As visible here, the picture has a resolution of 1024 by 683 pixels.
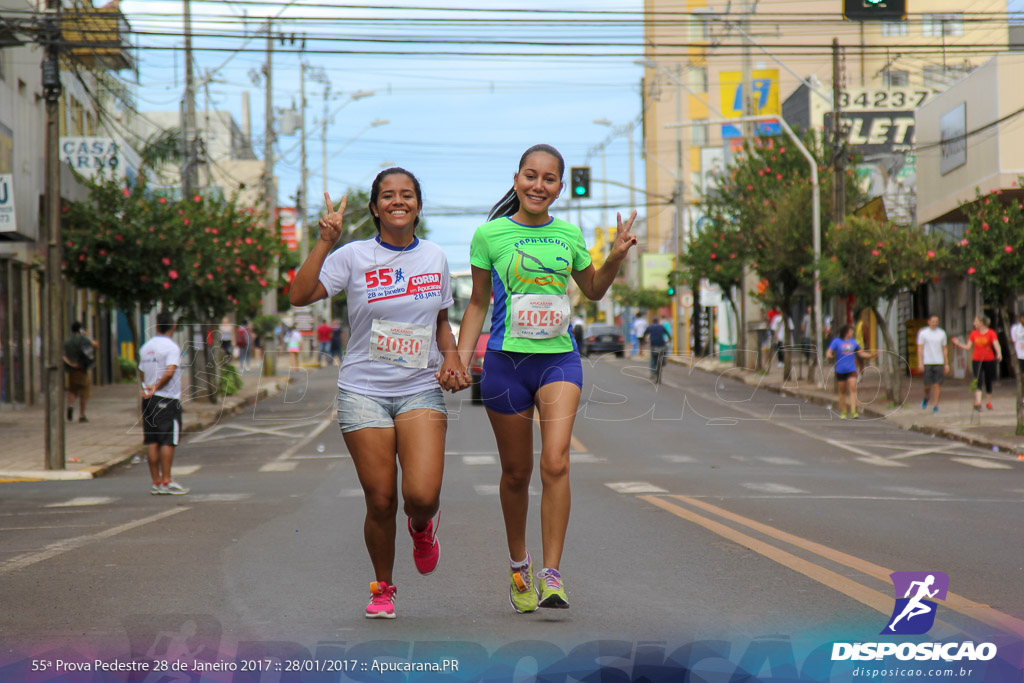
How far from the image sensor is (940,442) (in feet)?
68.1

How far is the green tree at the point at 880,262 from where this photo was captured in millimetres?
28016

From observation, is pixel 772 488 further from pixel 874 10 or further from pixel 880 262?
pixel 880 262

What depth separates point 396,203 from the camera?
6.03m

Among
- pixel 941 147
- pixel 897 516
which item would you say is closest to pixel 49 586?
pixel 897 516

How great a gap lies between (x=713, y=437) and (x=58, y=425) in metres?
10.4

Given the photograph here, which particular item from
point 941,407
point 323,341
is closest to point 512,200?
point 941,407

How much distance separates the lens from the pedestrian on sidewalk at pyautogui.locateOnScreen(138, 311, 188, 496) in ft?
45.1

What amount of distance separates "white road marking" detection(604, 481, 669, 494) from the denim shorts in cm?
733

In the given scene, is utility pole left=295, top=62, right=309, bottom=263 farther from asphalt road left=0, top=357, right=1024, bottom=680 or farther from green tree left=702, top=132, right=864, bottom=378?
asphalt road left=0, top=357, right=1024, bottom=680

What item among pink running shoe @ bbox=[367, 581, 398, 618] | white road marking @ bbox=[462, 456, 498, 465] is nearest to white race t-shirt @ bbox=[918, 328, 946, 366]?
white road marking @ bbox=[462, 456, 498, 465]

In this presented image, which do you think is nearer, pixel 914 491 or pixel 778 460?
pixel 914 491

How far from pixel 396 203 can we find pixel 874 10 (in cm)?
1308

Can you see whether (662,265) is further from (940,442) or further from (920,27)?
(940,442)

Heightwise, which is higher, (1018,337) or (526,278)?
(526,278)
